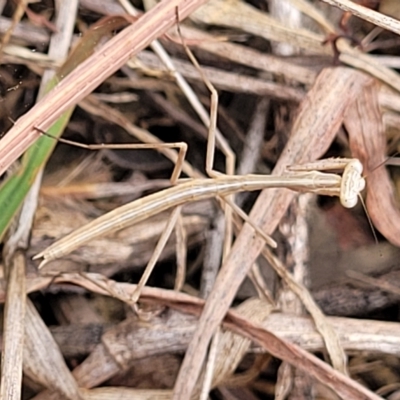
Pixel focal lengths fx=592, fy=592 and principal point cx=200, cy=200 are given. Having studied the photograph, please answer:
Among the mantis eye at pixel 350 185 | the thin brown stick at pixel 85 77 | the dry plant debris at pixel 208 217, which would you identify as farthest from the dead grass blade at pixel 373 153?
the thin brown stick at pixel 85 77

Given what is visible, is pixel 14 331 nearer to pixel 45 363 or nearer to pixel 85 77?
pixel 45 363

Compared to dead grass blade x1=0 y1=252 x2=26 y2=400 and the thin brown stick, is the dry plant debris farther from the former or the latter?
the thin brown stick

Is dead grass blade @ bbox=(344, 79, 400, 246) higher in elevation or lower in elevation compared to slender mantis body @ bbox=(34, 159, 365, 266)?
higher

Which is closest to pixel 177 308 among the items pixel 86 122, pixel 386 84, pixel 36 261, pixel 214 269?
pixel 214 269

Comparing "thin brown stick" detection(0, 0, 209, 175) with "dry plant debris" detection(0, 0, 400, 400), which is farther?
"dry plant debris" detection(0, 0, 400, 400)

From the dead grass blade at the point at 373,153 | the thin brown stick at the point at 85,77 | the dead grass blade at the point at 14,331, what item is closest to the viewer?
the thin brown stick at the point at 85,77

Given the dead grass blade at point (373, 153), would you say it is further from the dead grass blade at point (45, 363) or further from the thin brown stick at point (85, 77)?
the dead grass blade at point (45, 363)

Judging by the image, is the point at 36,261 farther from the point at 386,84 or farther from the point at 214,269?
the point at 386,84

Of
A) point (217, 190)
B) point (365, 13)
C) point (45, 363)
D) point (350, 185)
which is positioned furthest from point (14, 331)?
point (365, 13)

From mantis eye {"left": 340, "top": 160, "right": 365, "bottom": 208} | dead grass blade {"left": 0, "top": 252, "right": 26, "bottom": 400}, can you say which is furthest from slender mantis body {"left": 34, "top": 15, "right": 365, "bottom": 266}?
dead grass blade {"left": 0, "top": 252, "right": 26, "bottom": 400}
